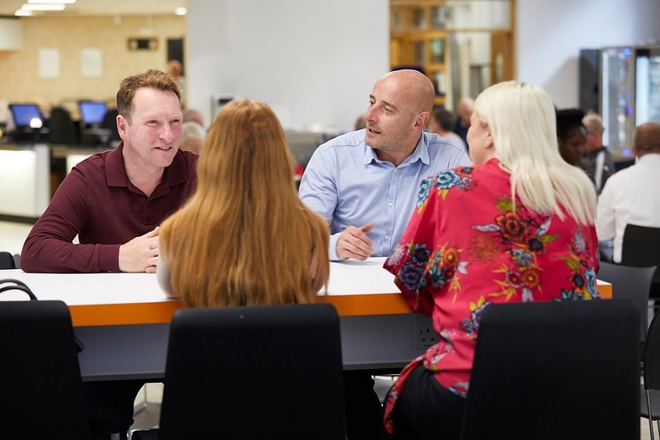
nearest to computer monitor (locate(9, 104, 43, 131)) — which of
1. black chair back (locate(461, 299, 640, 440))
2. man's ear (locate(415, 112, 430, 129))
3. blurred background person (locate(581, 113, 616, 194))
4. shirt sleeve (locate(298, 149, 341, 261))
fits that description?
blurred background person (locate(581, 113, 616, 194))

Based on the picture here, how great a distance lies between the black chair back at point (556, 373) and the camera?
209cm

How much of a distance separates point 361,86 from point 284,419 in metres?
9.99

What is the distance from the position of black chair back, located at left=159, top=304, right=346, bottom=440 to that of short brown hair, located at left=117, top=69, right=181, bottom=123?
1.29 meters

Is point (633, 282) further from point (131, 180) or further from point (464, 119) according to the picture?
point (464, 119)

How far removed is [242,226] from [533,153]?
0.68 metres

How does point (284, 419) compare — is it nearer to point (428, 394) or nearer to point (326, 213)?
point (428, 394)

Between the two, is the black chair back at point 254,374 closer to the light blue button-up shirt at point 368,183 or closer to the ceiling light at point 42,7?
the light blue button-up shirt at point 368,183

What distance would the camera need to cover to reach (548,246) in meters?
2.27

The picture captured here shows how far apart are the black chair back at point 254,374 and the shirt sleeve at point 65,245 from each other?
79 centimetres

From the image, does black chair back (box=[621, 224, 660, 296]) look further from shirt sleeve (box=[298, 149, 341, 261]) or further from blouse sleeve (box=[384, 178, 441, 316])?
blouse sleeve (box=[384, 178, 441, 316])

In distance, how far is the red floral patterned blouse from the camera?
7.33 ft

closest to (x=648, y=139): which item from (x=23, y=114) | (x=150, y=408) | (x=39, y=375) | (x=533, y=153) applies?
(x=150, y=408)

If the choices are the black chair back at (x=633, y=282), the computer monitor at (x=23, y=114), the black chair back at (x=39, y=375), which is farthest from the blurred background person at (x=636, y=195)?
the computer monitor at (x=23, y=114)

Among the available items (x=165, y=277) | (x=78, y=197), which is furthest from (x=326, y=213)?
(x=165, y=277)
